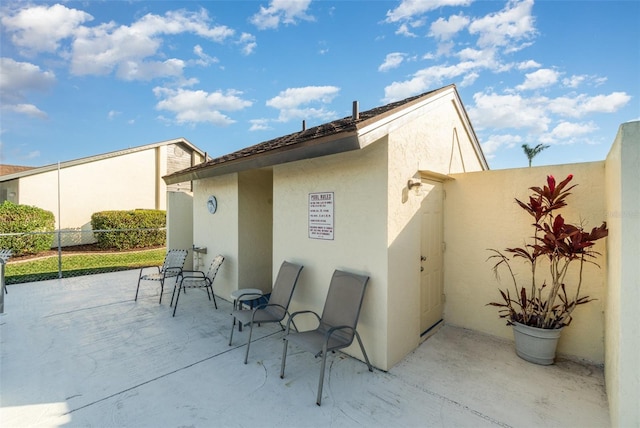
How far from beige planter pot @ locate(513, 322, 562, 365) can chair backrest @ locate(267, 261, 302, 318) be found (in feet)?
11.4

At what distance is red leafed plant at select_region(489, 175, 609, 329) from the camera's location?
138 inches

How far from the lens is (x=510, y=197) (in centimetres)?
448

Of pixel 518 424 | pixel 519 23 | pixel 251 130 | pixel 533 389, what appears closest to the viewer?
pixel 518 424

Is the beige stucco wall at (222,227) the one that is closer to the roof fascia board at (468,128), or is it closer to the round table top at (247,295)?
the round table top at (247,295)

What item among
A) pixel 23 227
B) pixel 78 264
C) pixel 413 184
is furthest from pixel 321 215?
pixel 23 227

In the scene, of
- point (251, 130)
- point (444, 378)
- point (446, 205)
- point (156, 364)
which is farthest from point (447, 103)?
point (251, 130)

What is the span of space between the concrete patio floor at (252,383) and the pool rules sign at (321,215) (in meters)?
1.84

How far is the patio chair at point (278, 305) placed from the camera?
4.00 metres

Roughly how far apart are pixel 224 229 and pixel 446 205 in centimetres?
512

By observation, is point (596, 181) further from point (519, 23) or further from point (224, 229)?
point (224, 229)

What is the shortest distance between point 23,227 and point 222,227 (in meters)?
11.4

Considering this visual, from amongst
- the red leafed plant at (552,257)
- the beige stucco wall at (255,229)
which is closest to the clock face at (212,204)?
the beige stucco wall at (255,229)

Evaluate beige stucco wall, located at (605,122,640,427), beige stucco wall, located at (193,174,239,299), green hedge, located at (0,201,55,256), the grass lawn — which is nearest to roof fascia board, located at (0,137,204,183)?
green hedge, located at (0,201,55,256)

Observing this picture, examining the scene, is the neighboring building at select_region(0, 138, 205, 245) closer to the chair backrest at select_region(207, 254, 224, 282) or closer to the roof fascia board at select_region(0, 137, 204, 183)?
the roof fascia board at select_region(0, 137, 204, 183)
